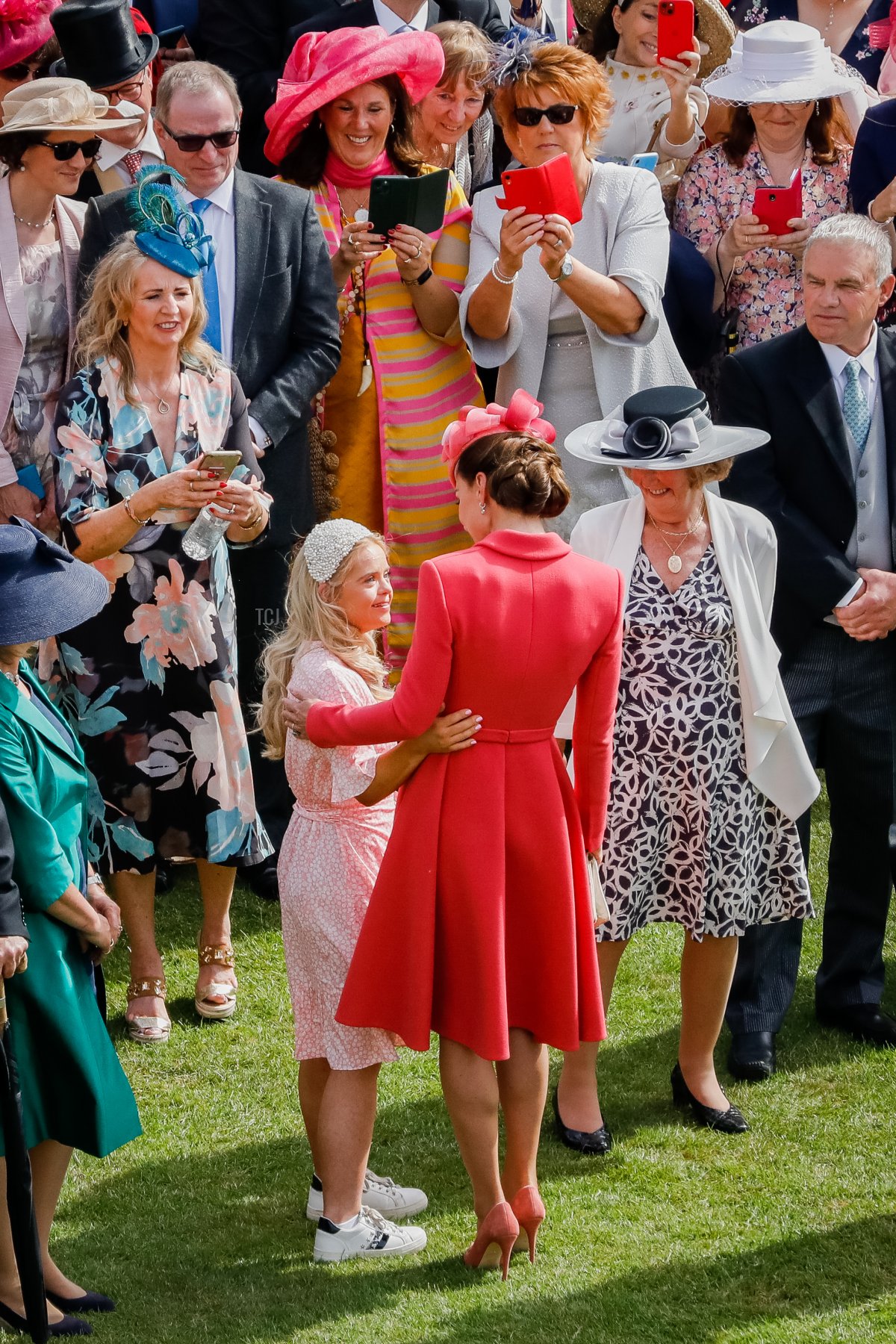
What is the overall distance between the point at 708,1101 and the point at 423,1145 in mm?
814

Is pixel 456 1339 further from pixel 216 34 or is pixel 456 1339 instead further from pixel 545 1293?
pixel 216 34

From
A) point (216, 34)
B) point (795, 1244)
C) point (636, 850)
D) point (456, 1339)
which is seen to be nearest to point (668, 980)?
point (636, 850)

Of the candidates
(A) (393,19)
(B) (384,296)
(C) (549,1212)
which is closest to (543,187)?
(B) (384,296)

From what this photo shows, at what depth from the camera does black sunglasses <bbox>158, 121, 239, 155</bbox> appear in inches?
224

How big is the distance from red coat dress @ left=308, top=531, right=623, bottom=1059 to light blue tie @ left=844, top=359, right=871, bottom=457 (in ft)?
4.93

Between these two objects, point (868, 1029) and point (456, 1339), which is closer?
point (456, 1339)

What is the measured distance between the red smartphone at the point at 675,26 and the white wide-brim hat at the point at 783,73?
0.67 feet

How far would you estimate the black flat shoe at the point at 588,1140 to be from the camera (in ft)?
15.6

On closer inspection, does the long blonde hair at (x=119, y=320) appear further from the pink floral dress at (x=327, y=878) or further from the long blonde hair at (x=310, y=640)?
the pink floral dress at (x=327, y=878)

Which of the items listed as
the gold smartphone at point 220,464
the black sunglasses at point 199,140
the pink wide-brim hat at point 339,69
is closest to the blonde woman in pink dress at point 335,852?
the gold smartphone at point 220,464

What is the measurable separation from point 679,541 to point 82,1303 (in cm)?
243

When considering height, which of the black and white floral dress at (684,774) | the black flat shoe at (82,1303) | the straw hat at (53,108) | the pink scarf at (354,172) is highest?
the straw hat at (53,108)

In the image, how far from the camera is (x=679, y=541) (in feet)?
15.6

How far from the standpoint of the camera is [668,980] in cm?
589
